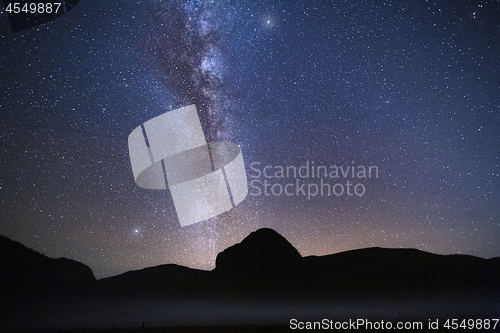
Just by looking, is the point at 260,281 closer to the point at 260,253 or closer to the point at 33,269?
the point at 260,253

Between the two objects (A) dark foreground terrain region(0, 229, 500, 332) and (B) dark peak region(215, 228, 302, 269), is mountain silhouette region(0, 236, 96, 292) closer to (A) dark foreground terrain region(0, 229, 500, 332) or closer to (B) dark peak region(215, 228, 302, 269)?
(A) dark foreground terrain region(0, 229, 500, 332)

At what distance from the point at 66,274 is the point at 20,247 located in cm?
1394

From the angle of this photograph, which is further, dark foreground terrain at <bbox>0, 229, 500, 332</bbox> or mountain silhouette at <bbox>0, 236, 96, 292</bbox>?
mountain silhouette at <bbox>0, 236, 96, 292</bbox>

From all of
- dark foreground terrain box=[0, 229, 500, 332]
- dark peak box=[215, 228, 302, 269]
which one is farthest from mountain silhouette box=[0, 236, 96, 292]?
dark peak box=[215, 228, 302, 269]

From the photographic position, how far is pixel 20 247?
301 feet

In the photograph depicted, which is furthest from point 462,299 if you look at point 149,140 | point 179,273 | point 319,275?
point 179,273

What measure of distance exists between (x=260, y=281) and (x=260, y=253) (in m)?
18.0

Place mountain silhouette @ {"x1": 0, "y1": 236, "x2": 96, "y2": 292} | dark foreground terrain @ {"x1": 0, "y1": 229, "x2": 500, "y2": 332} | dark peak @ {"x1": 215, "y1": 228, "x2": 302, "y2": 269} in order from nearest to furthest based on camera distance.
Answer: dark foreground terrain @ {"x1": 0, "y1": 229, "x2": 500, "y2": 332} < mountain silhouette @ {"x1": 0, "y1": 236, "x2": 96, "y2": 292} < dark peak @ {"x1": 215, "y1": 228, "x2": 302, "y2": 269}

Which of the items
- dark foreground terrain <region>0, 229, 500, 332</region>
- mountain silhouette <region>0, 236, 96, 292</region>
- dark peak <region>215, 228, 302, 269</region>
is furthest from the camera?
dark peak <region>215, 228, 302, 269</region>

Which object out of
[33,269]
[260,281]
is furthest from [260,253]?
[33,269]

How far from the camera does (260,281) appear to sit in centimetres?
7612

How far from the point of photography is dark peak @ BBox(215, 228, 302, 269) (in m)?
88.9

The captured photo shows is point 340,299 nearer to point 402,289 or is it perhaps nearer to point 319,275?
point 402,289

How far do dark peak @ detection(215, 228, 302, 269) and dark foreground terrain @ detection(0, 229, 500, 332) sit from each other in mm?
268
